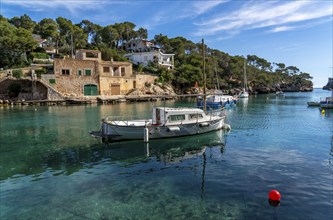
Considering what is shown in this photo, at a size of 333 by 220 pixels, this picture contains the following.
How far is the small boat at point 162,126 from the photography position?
895 inches

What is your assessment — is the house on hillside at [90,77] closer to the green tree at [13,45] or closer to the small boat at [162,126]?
the green tree at [13,45]

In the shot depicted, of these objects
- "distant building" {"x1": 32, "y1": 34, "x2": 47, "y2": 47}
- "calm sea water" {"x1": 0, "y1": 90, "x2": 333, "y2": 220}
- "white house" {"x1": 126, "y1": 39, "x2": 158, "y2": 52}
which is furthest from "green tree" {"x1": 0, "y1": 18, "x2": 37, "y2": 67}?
"calm sea water" {"x1": 0, "y1": 90, "x2": 333, "y2": 220}

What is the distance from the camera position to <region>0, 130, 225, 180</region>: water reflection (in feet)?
55.4

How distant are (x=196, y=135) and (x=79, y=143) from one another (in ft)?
37.3

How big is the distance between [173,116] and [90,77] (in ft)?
156

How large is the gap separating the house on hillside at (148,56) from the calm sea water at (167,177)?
6714 centimetres

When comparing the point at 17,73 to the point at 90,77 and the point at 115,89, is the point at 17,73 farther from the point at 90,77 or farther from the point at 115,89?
the point at 115,89

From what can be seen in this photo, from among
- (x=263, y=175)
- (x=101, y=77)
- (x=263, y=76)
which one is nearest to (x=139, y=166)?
(x=263, y=175)

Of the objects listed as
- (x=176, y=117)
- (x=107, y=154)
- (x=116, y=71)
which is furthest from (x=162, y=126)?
(x=116, y=71)

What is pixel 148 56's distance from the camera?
90938 mm

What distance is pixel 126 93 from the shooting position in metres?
73.1

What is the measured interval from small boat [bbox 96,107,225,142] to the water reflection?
624 mm

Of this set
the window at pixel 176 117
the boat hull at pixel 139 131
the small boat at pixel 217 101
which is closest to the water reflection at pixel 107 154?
the boat hull at pixel 139 131

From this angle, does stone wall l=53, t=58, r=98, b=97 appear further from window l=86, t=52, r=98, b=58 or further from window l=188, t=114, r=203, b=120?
window l=188, t=114, r=203, b=120
